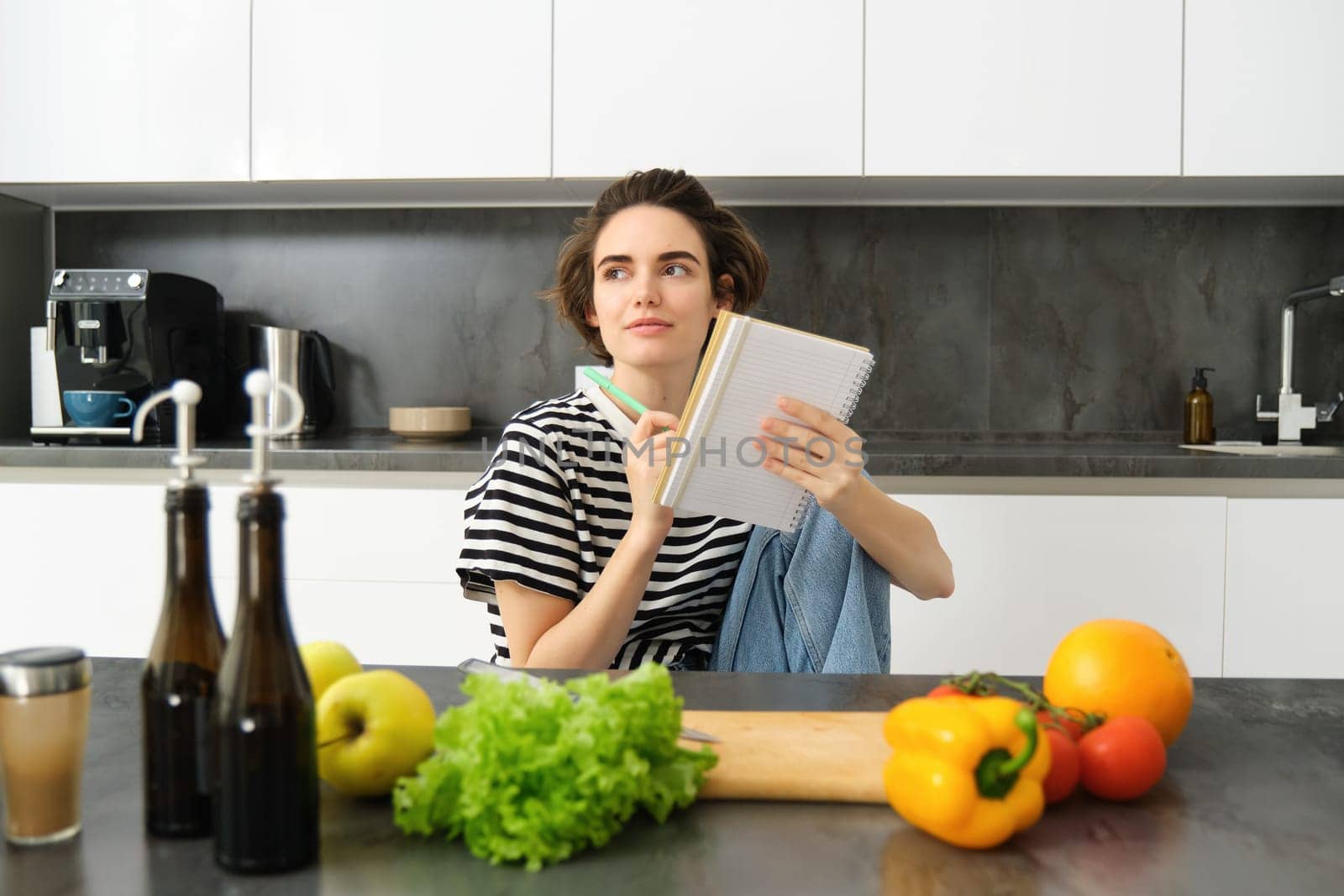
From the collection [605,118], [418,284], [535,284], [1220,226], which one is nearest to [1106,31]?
[1220,226]

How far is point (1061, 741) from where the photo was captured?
2.10ft

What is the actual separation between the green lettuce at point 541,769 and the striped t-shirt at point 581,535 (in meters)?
0.67

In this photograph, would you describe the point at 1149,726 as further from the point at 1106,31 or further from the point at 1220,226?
the point at 1220,226

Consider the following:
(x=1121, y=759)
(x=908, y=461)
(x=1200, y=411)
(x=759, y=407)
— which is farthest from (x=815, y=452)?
(x=1200, y=411)

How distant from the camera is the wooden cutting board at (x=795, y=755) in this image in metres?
0.67

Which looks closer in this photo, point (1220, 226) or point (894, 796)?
point (894, 796)

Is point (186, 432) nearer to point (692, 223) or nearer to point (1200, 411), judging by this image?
point (692, 223)

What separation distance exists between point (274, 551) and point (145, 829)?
0.21 metres

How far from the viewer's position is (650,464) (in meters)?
1.18

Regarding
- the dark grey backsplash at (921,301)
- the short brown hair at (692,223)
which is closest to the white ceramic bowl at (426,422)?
the dark grey backsplash at (921,301)

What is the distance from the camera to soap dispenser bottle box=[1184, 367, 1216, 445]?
261 centimetres

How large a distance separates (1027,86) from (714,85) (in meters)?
0.72

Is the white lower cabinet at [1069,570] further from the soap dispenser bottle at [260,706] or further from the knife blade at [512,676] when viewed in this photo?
the soap dispenser bottle at [260,706]

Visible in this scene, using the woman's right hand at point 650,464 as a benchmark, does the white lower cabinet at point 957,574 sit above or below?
below
